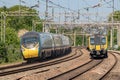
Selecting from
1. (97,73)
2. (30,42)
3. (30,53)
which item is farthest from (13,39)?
(97,73)

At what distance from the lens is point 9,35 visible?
8725 cm

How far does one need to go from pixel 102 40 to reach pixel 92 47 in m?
1.27

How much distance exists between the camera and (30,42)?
119 feet

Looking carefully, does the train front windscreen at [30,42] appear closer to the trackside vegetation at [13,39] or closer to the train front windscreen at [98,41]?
the trackside vegetation at [13,39]

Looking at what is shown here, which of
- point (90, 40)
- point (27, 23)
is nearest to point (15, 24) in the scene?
point (27, 23)

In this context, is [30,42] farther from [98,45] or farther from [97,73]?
[97,73]

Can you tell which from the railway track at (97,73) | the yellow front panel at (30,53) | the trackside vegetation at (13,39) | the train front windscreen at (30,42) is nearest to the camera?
the railway track at (97,73)

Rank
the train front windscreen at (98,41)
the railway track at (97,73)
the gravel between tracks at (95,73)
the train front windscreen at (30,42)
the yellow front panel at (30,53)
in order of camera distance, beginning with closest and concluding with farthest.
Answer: the gravel between tracks at (95,73), the railway track at (97,73), the yellow front panel at (30,53), the train front windscreen at (30,42), the train front windscreen at (98,41)

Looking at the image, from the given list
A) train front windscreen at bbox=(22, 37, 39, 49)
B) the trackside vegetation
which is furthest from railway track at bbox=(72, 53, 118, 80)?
the trackside vegetation

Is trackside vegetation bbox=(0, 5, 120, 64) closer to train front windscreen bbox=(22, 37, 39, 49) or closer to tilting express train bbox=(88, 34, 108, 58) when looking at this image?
train front windscreen bbox=(22, 37, 39, 49)

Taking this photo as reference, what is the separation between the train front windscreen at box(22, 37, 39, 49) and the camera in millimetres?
36156

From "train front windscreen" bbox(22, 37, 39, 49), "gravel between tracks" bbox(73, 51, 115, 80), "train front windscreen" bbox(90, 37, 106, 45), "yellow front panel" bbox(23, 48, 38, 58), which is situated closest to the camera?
"gravel between tracks" bbox(73, 51, 115, 80)

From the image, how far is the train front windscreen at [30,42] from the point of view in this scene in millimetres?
36156

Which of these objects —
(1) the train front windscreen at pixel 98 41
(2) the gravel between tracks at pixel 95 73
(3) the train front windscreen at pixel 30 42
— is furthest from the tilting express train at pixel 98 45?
(2) the gravel between tracks at pixel 95 73
